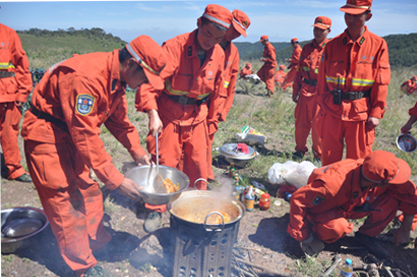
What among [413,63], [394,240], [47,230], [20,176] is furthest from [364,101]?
[413,63]

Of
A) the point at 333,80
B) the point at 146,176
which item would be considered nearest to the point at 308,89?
the point at 333,80

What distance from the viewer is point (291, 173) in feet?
16.0

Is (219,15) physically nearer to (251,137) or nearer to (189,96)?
(189,96)

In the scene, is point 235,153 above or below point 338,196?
below

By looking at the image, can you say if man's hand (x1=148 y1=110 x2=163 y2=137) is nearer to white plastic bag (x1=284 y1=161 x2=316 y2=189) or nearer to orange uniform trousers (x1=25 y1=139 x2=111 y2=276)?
orange uniform trousers (x1=25 y1=139 x2=111 y2=276)

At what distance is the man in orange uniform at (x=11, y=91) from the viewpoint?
170 inches

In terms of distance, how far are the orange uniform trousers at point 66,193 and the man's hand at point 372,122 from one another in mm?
3542

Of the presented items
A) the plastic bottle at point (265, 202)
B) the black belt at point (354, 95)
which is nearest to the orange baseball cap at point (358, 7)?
the black belt at point (354, 95)

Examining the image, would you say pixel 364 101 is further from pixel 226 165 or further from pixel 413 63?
pixel 413 63

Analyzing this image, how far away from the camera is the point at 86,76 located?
83.8 inches

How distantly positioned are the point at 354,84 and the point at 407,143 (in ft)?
3.71

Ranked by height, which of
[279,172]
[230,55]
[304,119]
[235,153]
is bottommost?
[279,172]

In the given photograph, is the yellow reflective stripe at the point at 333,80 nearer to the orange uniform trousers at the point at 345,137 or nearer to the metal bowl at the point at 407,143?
the orange uniform trousers at the point at 345,137

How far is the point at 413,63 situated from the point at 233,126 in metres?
37.1
